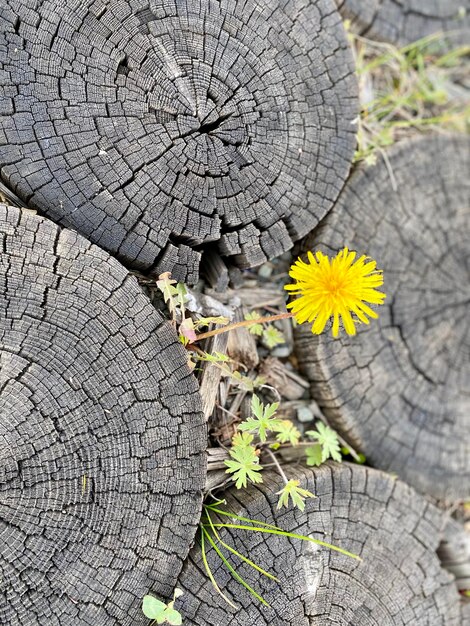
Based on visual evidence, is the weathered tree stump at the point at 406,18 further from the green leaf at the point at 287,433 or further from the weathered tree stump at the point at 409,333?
the green leaf at the point at 287,433

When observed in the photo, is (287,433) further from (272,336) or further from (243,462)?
(272,336)

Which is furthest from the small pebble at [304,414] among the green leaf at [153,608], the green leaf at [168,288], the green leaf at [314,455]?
the green leaf at [153,608]

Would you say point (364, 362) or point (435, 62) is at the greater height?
point (435, 62)

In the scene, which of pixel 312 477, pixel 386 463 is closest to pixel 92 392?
pixel 312 477

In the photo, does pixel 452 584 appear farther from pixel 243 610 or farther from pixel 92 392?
pixel 92 392

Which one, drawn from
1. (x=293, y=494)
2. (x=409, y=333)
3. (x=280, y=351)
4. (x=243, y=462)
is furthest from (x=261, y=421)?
(x=409, y=333)

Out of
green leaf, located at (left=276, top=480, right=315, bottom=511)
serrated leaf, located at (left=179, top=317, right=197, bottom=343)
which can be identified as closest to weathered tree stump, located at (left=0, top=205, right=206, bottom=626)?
serrated leaf, located at (left=179, top=317, right=197, bottom=343)
